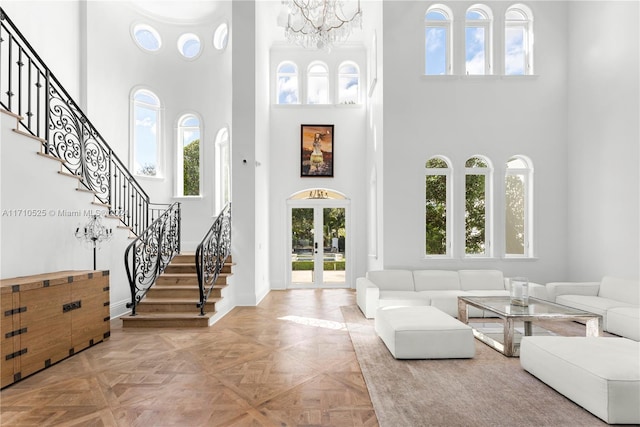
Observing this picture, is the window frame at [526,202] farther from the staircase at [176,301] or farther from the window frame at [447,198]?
the staircase at [176,301]

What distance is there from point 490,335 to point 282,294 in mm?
5318

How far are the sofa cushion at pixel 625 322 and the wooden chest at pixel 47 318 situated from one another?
6.84 m

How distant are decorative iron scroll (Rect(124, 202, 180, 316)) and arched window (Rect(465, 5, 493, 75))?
6.66 meters

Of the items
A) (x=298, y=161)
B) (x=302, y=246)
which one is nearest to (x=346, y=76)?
(x=298, y=161)

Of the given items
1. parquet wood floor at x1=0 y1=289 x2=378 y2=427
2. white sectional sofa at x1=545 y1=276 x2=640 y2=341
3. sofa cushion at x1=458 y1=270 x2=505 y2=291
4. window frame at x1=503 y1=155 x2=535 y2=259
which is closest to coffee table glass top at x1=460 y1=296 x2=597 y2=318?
white sectional sofa at x1=545 y1=276 x2=640 y2=341

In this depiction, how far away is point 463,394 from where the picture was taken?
345 centimetres

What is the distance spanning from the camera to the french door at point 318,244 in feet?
34.4

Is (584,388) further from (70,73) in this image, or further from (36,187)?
(70,73)

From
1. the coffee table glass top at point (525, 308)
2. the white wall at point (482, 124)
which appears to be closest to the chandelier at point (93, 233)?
the white wall at point (482, 124)

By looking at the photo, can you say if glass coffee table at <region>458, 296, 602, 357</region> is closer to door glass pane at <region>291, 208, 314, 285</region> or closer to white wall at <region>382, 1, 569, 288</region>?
white wall at <region>382, 1, 569, 288</region>

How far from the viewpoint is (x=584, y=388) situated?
10.2 ft

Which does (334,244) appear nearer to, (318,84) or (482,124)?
(318,84)

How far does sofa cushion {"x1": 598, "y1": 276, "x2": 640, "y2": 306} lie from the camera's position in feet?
19.2

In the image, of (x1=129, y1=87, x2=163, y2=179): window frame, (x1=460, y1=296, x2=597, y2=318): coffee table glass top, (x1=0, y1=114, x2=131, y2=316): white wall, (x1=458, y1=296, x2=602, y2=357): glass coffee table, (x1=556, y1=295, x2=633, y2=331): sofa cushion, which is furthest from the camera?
(x1=129, y1=87, x2=163, y2=179): window frame
